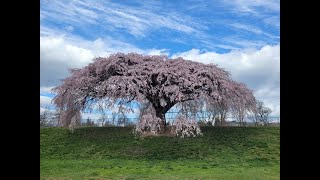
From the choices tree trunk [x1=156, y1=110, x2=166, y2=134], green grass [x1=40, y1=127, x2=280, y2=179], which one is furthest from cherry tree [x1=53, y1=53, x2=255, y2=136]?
green grass [x1=40, y1=127, x2=280, y2=179]

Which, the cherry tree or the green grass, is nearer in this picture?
the green grass

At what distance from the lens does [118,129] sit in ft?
39.4

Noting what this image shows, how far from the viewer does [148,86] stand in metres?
11.4

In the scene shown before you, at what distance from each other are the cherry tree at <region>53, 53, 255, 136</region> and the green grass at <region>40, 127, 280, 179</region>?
705 mm

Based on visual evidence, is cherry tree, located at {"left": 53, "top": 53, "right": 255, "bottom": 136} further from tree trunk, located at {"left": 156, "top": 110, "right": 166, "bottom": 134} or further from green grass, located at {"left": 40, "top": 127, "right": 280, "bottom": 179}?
green grass, located at {"left": 40, "top": 127, "right": 280, "bottom": 179}

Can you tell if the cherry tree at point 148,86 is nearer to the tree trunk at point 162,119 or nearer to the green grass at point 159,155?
the tree trunk at point 162,119

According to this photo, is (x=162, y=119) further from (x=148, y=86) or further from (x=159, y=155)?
(x=159, y=155)

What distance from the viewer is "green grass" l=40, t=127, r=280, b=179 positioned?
8.48m

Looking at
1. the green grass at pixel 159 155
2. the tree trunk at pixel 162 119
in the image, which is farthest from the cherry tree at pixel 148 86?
the green grass at pixel 159 155

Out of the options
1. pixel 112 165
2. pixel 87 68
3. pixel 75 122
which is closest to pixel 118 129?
pixel 75 122

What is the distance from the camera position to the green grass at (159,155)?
8.48 meters

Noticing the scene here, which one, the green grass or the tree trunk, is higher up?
the tree trunk
